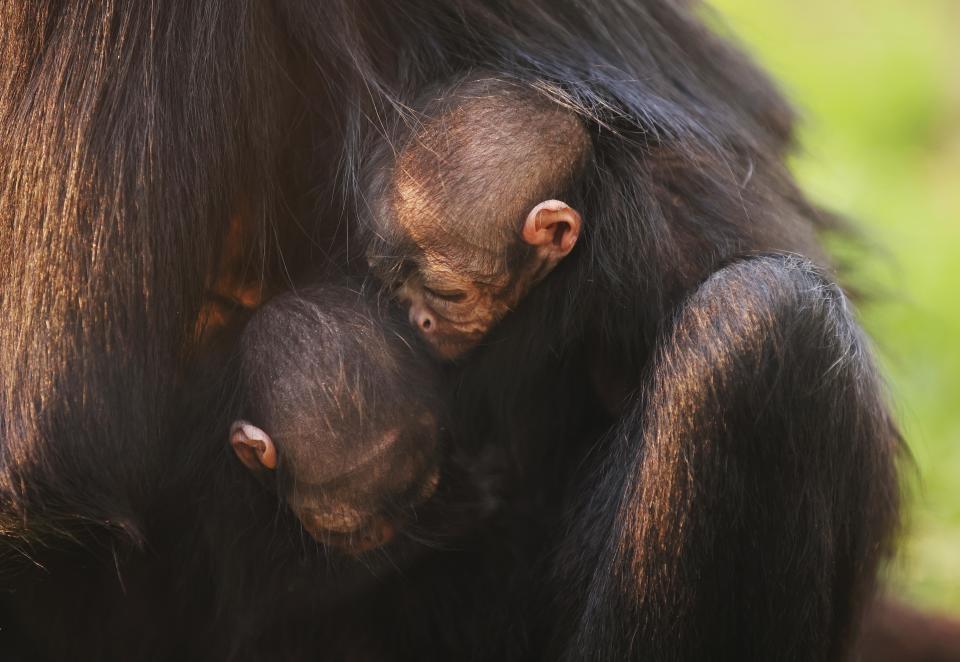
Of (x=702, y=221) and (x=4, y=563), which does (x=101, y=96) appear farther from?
(x=702, y=221)

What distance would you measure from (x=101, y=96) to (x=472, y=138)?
0.88 meters

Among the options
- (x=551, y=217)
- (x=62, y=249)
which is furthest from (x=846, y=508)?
(x=62, y=249)

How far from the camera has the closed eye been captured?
3.28m

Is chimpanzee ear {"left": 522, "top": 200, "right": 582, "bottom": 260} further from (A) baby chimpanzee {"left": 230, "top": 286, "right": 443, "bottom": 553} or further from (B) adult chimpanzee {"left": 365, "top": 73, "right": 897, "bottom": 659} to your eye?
(A) baby chimpanzee {"left": 230, "top": 286, "right": 443, "bottom": 553}

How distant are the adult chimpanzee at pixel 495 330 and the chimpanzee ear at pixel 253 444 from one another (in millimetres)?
172

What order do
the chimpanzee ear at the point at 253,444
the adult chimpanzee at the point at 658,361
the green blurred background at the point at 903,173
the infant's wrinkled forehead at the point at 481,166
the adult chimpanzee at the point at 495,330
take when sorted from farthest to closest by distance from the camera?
the green blurred background at the point at 903,173 → the infant's wrinkled forehead at the point at 481,166 → the chimpanzee ear at the point at 253,444 → the adult chimpanzee at the point at 658,361 → the adult chimpanzee at the point at 495,330

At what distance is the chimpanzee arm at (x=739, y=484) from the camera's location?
9.77 ft

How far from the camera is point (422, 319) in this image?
3320 mm

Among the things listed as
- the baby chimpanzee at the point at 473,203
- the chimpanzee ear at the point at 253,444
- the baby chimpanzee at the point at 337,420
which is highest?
the baby chimpanzee at the point at 473,203

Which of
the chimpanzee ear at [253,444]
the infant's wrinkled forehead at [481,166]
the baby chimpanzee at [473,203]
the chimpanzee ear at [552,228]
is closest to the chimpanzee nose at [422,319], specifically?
the baby chimpanzee at [473,203]

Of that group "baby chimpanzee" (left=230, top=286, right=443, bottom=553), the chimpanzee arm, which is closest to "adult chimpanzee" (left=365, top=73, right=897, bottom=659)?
the chimpanzee arm

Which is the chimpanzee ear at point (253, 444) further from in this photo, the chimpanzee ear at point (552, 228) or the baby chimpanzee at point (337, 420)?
the chimpanzee ear at point (552, 228)

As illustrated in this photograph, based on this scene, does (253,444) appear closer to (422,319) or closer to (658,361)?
(422,319)

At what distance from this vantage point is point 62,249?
286 cm
